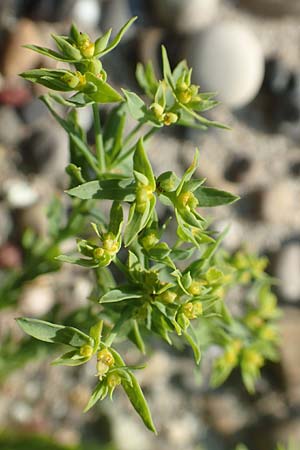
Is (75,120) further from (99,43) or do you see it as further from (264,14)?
(264,14)

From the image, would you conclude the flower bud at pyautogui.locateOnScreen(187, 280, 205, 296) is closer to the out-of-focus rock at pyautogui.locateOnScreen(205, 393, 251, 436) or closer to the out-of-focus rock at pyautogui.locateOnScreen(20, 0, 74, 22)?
the out-of-focus rock at pyautogui.locateOnScreen(20, 0, 74, 22)

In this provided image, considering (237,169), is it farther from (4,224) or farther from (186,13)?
(4,224)

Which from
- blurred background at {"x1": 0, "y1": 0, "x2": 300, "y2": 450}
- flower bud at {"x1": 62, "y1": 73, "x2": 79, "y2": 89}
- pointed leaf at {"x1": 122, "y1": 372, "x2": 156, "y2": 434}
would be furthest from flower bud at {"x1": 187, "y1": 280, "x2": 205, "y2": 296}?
blurred background at {"x1": 0, "y1": 0, "x2": 300, "y2": 450}

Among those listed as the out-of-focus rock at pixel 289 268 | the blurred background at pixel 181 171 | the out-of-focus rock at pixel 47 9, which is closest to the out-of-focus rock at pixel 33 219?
the blurred background at pixel 181 171

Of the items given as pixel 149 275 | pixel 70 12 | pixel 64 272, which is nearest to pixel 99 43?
pixel 149 275

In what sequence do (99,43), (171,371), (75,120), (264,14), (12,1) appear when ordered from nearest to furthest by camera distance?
(99,43) < (75,120) < (12,1) < (264,14) < (171,371)

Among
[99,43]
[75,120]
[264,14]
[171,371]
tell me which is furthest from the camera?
[171,371]

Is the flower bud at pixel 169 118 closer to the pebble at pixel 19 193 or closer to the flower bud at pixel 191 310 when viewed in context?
the flower bud at pixel 191 310
